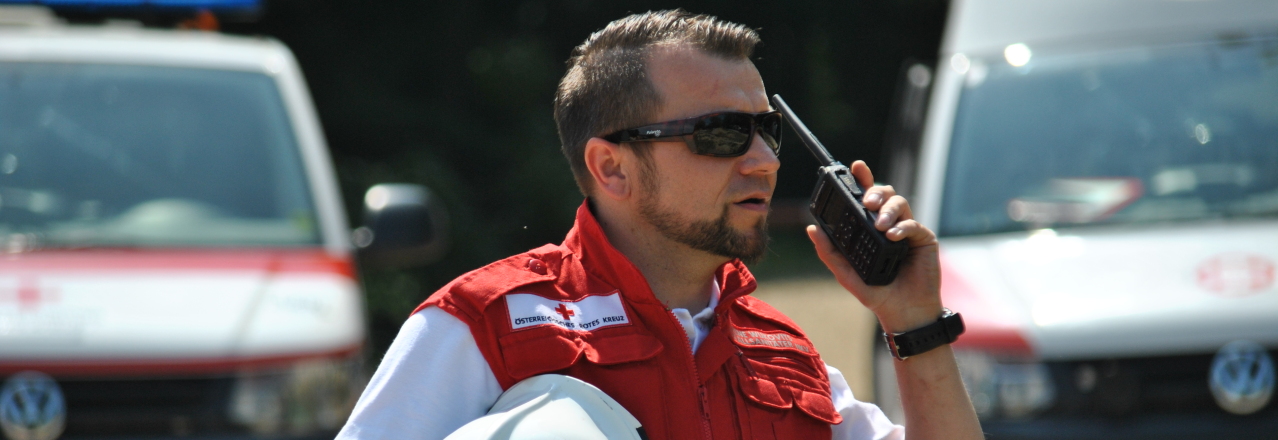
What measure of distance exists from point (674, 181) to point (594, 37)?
37 centimetres

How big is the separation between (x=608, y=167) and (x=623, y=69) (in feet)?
0.63

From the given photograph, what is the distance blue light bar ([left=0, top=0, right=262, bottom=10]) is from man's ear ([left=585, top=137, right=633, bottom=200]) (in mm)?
3917

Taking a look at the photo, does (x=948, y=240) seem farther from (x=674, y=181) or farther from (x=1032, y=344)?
(x=674, y=181)

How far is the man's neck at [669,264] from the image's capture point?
244cm

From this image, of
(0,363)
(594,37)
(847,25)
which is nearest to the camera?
(594,37)

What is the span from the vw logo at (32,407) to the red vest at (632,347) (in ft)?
7.30

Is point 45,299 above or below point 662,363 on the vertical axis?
below

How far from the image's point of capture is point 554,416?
195cm

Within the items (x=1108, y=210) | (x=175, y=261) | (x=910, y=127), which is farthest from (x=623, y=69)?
(x=910, y=127)

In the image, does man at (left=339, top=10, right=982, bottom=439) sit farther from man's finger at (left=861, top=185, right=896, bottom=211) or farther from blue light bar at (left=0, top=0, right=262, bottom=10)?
blue light bar at (left=0, top=0, right=262, bottom=10)

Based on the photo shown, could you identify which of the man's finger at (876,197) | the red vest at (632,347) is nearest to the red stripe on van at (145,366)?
the red vest at (632,347)

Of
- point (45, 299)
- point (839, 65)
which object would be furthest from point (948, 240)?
point (839, 65)

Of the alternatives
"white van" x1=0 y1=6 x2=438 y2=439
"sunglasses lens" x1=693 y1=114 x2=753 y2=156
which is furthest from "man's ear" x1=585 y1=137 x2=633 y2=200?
"white van" x1=0 y1=6 x2=438 y2=439

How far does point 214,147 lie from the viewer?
4922 millimetres
